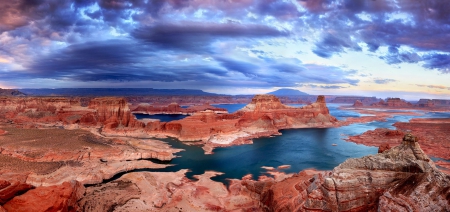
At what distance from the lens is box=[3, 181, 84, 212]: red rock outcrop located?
17359 mm

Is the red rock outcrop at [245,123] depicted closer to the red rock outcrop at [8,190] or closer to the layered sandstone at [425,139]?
the layered sandstone at [425,139]

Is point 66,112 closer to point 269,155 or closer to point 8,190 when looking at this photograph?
point 269,155

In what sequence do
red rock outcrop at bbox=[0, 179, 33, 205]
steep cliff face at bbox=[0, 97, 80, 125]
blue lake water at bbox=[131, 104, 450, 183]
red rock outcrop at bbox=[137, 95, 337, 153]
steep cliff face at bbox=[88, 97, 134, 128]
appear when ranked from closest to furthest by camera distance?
red rock outcrop at bbox=[0, 179, 33, 205], blue lake water at bbox=[131, 104, 450, 183], red rock outcrop at bbox=[137, 95, 337, 153], steep cliff face at bbox=[88, 97, 134, 128], steep cliff face at bbox=[0, 97, 80, 125]

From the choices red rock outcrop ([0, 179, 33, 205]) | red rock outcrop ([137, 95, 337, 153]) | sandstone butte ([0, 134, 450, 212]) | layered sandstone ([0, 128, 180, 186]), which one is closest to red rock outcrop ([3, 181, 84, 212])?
sandstone butte ([0, 134, 450, 212])

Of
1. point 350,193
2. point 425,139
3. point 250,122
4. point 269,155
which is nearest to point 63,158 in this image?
point 269,155

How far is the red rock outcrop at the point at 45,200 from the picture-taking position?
17.4 meters

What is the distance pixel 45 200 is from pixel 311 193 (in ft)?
60.1

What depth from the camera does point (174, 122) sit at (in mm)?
60656

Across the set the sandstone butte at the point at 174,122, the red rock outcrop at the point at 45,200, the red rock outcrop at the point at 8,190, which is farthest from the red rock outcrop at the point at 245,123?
the red rock outcrop at the point at 8,190

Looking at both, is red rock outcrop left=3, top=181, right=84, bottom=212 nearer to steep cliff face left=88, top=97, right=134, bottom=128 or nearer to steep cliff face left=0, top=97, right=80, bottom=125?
steep cliff face left=88, top=97, right=134, bottom=128

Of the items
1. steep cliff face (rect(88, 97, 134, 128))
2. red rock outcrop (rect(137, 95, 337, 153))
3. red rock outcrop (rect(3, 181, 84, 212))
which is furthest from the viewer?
steep cliff face (rect(88, 97, 134, 128))

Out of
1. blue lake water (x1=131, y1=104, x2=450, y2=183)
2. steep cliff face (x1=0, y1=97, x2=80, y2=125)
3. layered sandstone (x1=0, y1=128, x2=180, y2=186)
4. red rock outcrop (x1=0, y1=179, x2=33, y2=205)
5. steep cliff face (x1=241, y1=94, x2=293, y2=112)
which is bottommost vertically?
blue lake water (x1=131, y1=104, x2=450, y2=183)

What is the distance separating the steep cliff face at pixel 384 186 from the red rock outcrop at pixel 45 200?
16286mm

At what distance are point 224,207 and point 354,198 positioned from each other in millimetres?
12334
